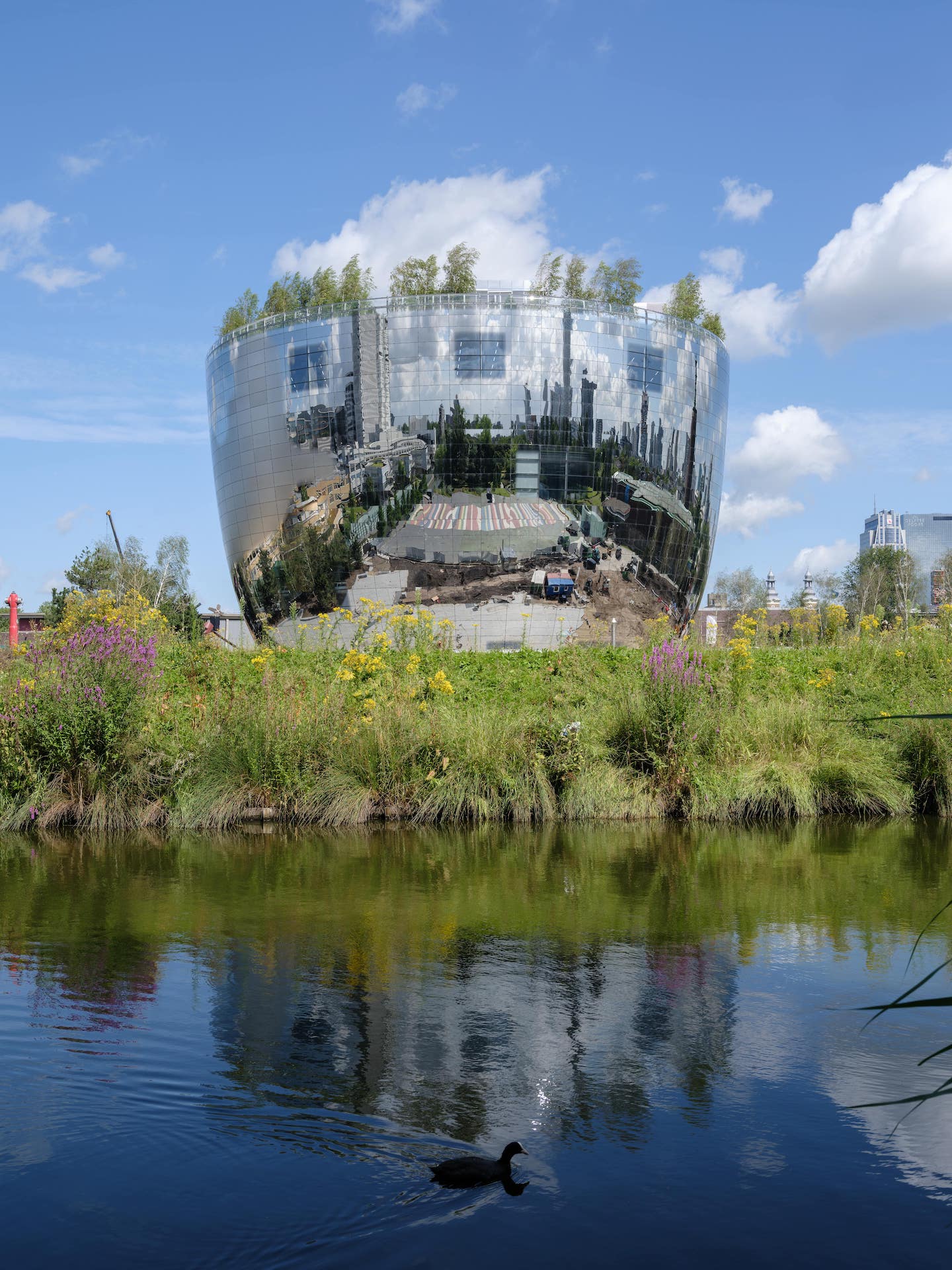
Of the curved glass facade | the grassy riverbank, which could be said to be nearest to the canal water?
the grassy riverbank

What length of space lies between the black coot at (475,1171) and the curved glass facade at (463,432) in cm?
2570

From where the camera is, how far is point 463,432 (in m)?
29.0

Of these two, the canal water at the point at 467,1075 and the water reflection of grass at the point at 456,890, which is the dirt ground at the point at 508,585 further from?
the canal water at the point at 467,1075

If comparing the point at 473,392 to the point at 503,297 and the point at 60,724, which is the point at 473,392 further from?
the point at 60,724

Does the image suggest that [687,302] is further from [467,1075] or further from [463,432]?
[467,1075]

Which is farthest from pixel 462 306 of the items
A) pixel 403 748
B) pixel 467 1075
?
pixel 467 1075

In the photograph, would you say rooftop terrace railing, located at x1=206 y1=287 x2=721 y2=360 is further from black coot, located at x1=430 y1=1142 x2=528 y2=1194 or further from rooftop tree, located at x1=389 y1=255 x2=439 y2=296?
black coot, located at x1=430 y1=1142 x2=528 y2=1194

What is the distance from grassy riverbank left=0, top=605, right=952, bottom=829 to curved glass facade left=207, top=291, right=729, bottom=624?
14.6m

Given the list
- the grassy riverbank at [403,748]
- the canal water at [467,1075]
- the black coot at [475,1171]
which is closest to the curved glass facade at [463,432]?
the grassy riverbank at [403,748]

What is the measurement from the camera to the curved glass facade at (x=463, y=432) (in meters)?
29.1

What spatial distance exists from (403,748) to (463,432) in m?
17.3

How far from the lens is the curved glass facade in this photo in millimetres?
29078

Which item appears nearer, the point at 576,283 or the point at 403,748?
the point at 403,748

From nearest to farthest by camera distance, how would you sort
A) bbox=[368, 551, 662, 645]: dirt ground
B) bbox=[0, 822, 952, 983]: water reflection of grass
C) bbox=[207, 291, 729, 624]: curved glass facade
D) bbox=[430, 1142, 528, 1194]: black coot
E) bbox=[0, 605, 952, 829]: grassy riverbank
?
bbox=[430, 1142, 528, 1194]: black coot → bbox=[0, 822, 952, 983]: water reflection of grass → bbox=[0, 605, 952, 829]: grassy riverbank → bbox=[207, 291, 729, 624]: curved glass facade → bbox=[368, 551, 662, 645]: dirt ground
